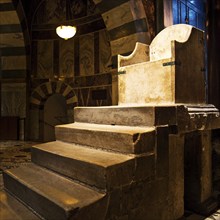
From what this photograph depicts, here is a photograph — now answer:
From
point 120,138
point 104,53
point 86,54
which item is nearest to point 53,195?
point 120,138

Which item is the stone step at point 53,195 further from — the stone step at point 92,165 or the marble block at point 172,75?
the marble block at point 172,75

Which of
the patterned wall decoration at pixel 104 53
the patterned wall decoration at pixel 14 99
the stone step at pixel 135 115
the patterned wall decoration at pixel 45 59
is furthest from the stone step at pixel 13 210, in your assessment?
the patterned wall decoration at pixel 45 59

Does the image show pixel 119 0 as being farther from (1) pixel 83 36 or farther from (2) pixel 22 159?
(2) pixel 22 159

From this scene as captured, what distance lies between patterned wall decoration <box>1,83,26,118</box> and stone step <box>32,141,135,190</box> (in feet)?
20.1

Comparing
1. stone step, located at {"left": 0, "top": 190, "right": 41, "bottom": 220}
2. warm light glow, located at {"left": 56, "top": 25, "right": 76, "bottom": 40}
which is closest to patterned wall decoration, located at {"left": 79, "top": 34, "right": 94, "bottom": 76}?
warm light glow, located at {"left": 56, "top": 25, "right": 76, "bottom": 40}

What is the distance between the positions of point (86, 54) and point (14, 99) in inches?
124

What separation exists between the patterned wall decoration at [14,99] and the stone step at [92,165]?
6.12 meters

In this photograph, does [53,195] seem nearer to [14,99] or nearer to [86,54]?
[86,54]

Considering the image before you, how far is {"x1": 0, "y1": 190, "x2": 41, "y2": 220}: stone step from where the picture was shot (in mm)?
1900

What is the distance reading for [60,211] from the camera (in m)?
1.60

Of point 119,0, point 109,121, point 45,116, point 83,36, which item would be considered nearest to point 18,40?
point 83,36

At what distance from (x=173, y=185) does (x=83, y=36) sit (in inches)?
257

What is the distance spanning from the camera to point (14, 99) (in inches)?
319

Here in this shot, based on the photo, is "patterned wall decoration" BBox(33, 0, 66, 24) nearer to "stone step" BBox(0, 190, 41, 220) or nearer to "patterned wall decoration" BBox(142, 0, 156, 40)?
"patterned wall decoration" BBox(142, 0, 156, 40)
